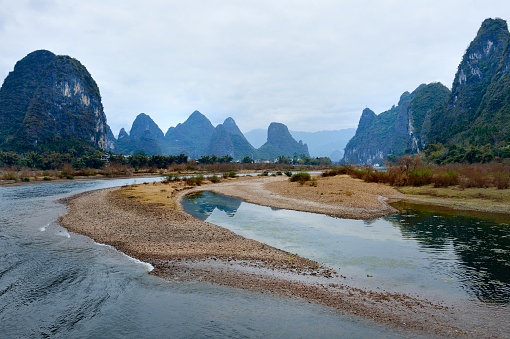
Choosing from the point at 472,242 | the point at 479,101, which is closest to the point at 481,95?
the point at 479,101

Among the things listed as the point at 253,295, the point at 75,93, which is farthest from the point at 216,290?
the point at 75,93

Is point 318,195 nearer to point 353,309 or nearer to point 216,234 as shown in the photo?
point 216,234

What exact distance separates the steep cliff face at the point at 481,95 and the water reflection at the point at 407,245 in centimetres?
6370

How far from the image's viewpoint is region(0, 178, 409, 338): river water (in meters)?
8.42

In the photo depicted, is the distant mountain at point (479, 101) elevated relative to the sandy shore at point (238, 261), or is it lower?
elevated

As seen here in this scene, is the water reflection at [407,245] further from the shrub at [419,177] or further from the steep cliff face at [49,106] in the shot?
the steep cliff face at [49,106]

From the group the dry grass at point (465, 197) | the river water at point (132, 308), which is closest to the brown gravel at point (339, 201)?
the dry grass at point (465, 197)

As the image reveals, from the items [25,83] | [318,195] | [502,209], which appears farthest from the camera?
[25,83]

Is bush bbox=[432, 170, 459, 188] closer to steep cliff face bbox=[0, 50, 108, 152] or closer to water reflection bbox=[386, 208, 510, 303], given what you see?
water reflection bbox=[386, 208, 510, 303]

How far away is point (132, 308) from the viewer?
386 inches

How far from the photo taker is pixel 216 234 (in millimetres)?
18750

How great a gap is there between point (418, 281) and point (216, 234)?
1079 cm

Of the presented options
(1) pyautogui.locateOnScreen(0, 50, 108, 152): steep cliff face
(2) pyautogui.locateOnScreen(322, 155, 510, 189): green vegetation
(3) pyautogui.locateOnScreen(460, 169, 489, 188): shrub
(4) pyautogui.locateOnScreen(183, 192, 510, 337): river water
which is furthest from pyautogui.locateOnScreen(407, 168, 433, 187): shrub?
(1) pyautogui.locateOnScreen(0, 50, 108, 152): steep cliff face

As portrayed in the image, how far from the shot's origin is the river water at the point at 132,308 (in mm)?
8422
